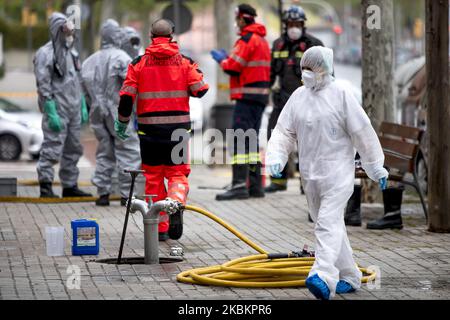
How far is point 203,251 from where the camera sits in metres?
11.4

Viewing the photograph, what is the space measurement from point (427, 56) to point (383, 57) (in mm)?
2495

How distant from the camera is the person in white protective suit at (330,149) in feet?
29.7

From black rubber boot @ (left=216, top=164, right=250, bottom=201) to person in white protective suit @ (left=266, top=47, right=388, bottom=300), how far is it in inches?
253

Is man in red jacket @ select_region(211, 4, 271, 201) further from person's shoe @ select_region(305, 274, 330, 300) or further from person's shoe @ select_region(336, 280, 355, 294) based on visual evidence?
person's shoe @ select_region(305, 274, 330, 300)

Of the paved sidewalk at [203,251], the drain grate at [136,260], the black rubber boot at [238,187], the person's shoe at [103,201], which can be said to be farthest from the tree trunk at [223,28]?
the drain grate at [136,260]

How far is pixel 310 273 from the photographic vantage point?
8883 millimetres

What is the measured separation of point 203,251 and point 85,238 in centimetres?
106

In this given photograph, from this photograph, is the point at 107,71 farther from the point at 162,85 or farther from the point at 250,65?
the point at 162,85

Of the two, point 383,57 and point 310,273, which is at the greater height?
point 383,57

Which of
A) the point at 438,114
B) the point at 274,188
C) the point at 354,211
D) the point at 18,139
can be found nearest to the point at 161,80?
the point at 354,211

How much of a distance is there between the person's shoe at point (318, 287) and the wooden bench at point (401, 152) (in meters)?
4.64

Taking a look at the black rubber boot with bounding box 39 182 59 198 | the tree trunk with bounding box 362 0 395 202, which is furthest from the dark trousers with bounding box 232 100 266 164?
the black rubber boot with bounding box 39 182 59 198
